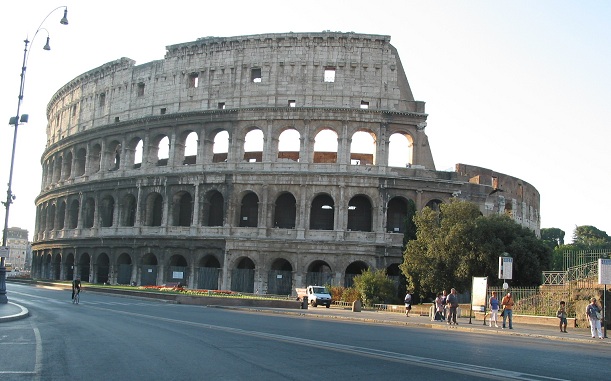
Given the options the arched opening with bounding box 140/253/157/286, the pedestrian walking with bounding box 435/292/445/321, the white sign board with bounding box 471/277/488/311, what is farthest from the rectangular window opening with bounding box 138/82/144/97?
the white sign board with bounding box 471/277/488/311

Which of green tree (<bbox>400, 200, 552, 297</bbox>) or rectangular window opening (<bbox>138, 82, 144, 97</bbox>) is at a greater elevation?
rectangular window opening (<bbox>138, 82, 144, 97</bbox>)

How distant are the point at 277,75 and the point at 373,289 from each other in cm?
1782

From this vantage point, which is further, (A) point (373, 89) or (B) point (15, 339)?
(A) point (373, 89)

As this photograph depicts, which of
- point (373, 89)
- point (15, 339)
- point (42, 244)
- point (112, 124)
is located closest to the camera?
point (15, 339)

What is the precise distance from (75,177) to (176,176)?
13636mm

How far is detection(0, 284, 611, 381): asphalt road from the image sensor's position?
380 inches

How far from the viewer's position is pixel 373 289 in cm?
3753

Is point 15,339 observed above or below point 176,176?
below

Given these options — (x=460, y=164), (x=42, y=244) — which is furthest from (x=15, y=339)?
(x=42, y=244)

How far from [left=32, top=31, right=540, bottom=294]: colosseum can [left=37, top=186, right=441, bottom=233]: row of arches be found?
0.33 feet

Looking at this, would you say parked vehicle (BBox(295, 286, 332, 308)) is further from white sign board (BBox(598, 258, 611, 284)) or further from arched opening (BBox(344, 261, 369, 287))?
white sign board (BBox(598, 258, 611, 284))

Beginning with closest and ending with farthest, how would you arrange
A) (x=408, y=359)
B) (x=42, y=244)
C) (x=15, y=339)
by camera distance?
(x=408, y=359)
(x=15, y=339)
(x=42, y=244)

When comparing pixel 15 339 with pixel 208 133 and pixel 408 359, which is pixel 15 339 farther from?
pixel 208 133

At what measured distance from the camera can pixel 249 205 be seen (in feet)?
157
